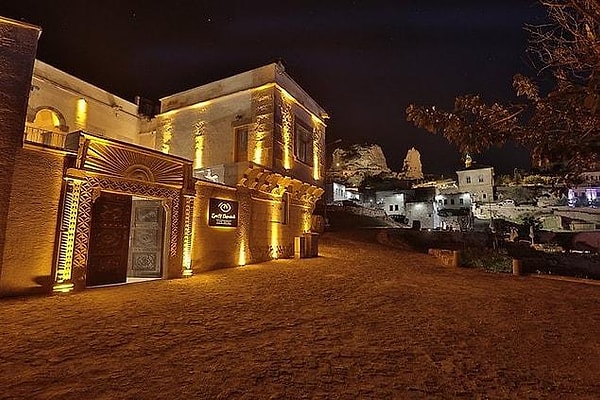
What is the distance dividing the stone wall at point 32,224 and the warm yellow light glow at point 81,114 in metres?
9.26

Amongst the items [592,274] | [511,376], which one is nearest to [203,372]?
[511,376]

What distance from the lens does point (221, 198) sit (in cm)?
1219

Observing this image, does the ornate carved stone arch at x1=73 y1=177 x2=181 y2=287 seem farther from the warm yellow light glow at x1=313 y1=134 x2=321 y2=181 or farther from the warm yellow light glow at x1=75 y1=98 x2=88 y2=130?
the warm yellow light glow at x1=313 y1=134 x2=321 y2=181

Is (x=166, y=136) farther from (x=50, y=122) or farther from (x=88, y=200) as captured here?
(x=88, y=200)

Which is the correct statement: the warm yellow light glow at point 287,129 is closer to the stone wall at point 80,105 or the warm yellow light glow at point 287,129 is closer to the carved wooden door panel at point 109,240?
the carved wooden door panel at point 109,240

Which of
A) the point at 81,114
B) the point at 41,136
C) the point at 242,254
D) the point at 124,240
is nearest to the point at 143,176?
the point at 124,240

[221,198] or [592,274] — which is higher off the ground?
[221,198]

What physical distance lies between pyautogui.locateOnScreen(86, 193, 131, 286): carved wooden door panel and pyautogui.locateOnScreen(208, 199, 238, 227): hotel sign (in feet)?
9.23

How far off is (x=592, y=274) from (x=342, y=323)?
26.0 metres

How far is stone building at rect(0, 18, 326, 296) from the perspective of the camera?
745cm

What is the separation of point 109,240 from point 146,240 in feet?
4.93

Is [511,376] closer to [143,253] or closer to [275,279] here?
[275,279]

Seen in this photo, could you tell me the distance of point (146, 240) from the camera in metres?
10.8

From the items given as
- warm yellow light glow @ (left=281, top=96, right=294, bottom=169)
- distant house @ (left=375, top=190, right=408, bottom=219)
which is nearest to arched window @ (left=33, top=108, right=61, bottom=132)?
warm yellow light glow @ (left=281, top=96, right=294, bottom=169)
